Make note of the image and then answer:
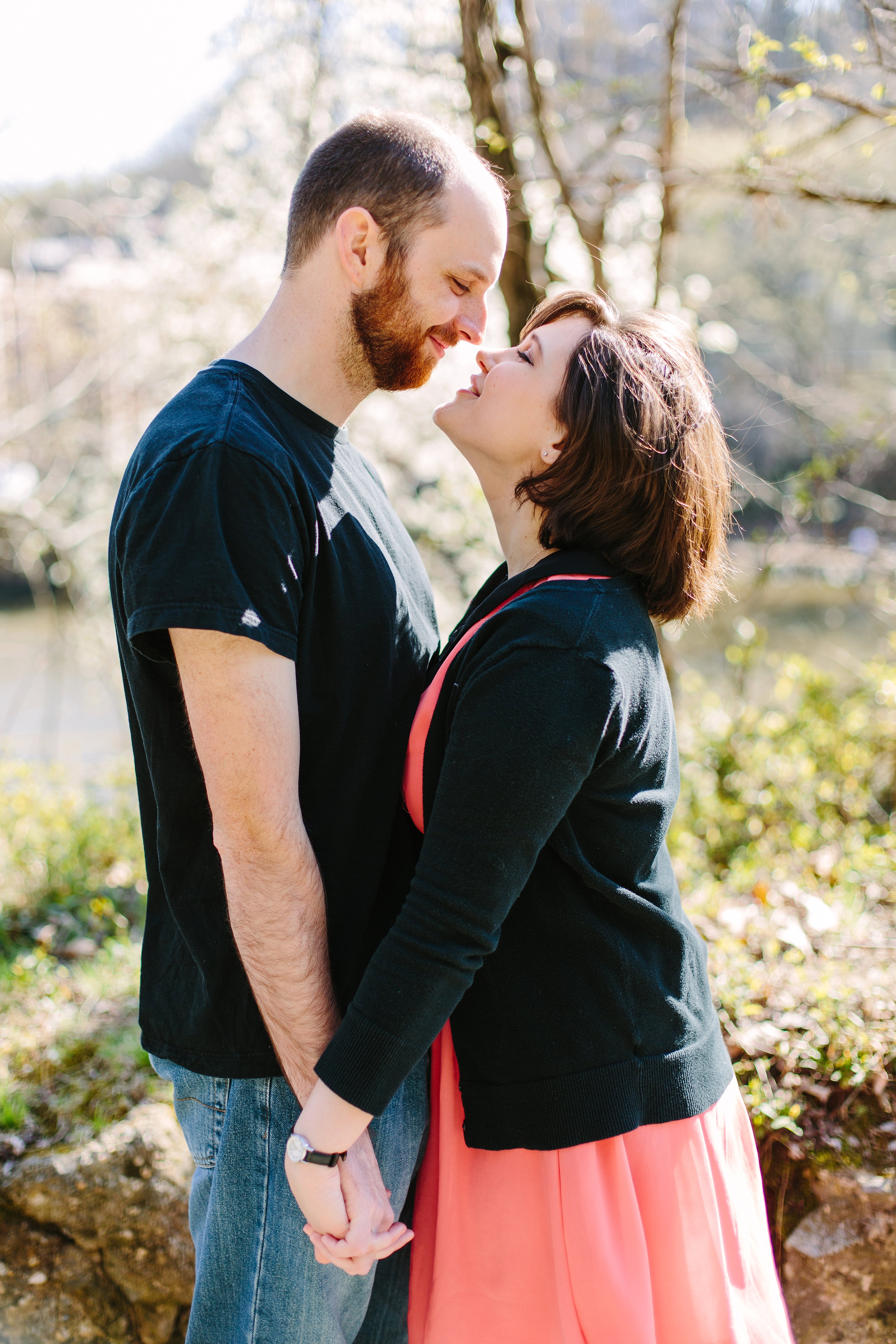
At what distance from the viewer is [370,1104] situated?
1265 mm

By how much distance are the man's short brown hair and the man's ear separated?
19mm

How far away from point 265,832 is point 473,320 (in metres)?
0.97

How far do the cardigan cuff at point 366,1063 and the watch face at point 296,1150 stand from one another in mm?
94

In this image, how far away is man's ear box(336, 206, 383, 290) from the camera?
5.08 feet

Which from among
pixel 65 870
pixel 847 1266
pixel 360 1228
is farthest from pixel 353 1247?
pixel 65 870

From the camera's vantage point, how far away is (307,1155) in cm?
129

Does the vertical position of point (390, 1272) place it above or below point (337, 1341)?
below

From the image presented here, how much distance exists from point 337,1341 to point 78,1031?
160cm

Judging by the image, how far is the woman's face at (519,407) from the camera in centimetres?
156

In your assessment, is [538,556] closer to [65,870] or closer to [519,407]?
[519,407]

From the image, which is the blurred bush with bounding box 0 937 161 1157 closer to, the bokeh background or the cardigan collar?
the bokeh background

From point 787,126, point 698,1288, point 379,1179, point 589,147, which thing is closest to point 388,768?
point 379,1179

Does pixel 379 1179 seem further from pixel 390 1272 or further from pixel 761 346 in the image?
pixel 761 346

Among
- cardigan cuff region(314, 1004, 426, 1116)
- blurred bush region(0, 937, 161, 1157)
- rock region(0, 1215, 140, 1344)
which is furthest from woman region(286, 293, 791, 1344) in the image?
blurred bush region(0, 937, 161, 1157)
